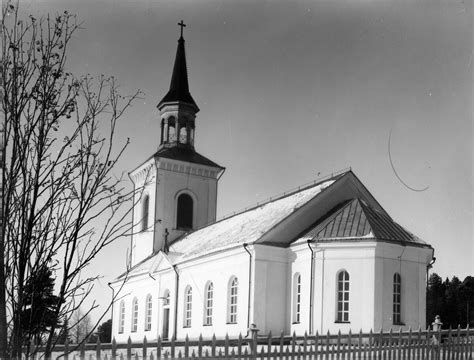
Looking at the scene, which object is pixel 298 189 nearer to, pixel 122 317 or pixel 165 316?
pixel 165 316

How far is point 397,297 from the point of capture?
80.4 feet

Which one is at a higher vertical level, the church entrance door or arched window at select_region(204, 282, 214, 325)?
arched window at select_region(204, 282, 214, 325)

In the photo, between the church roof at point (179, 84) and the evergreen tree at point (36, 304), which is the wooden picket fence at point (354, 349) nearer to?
the evergreen tree at point (36, 304)

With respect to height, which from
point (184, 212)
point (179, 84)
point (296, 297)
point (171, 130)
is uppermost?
point (179, 84)

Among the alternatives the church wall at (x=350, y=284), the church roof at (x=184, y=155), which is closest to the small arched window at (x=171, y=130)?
the church roof at (x=184, y=155)

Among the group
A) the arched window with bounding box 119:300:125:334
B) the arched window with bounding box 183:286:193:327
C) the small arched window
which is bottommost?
the arched window with bounding box 119:300:125:334

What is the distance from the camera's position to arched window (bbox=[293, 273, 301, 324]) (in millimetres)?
25953

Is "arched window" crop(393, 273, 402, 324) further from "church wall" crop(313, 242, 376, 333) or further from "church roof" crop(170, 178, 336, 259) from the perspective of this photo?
"church roof" crop(170, 178, 336, 259)

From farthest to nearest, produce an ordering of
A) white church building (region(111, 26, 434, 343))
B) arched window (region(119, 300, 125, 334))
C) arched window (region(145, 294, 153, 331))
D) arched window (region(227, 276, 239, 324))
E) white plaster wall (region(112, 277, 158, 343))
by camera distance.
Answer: arched window (region(119, 300, 125, 334)) → arched window (region(145, 294, 153, 331)) → white plaster wall (region(112, 277, 158, 343)) → arched window (region(227, 276, 239, 324)) → white church building (region(111, 26, 434, 343))

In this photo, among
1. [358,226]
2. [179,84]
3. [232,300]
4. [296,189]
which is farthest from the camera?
[179,84]

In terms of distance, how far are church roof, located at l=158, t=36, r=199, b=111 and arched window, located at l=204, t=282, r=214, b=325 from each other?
1545 cm

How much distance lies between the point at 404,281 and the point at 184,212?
20.7 m

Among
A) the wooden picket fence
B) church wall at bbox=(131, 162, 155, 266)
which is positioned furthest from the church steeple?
the wooden picket fence

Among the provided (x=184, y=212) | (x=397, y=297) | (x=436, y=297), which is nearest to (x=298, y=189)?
(x=397, y=297)
